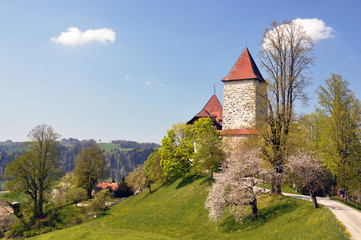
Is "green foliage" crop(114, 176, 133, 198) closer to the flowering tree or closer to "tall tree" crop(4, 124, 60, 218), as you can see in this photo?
"tall tree" crop(4, 124, 60, 218)

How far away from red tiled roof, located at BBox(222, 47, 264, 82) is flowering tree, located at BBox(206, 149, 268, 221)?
72.0ft

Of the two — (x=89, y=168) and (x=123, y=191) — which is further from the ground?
(x=89, y=168)

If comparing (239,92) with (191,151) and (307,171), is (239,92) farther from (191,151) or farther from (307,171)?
(307,171)

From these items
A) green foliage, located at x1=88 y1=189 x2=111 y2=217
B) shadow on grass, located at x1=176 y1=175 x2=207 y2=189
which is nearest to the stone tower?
shadow on grass, located at x1=176 y1=175 x2=207 y2=189

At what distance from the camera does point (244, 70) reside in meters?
46.2

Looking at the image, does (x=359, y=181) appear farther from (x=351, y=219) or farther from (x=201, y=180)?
(x=201, y=180)

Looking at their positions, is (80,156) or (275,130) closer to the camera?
(275,130)

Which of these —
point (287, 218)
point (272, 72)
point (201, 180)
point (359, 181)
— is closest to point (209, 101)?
point (201, 180)

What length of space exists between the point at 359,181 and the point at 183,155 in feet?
81.8

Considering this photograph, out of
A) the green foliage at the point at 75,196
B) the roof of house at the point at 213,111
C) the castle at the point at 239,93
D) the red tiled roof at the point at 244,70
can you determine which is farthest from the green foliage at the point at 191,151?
the green foliage at the point at 75,196

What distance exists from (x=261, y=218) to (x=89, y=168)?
4630 cm

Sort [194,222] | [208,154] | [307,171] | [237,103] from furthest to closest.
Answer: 1. [237,103]
2. [208,154]
3. [194,222]
4. [307,171]

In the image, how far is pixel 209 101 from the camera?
55.7 m

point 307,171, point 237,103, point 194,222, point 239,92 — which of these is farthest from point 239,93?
point 194,222
